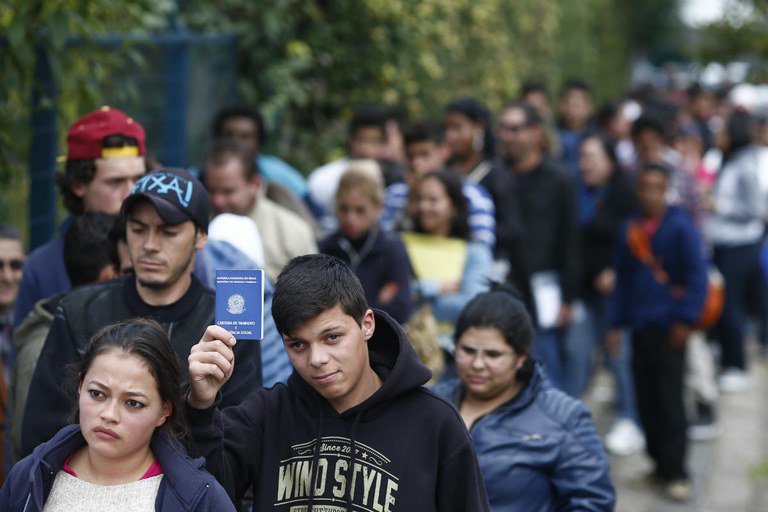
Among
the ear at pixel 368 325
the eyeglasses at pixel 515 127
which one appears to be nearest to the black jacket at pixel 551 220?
the eyeglasses at pixel 515 127

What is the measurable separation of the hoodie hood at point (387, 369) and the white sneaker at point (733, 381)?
8.27 meters

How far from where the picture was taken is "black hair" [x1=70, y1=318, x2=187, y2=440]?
123 inches

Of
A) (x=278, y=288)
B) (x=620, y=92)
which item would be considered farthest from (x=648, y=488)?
(x=620, y=92)

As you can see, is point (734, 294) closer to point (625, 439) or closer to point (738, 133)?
point (738, 133)

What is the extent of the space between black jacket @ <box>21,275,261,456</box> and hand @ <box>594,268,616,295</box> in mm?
6177

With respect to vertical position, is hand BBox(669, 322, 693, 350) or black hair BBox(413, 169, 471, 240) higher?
black hair BBox(413, 169, 471, 240)

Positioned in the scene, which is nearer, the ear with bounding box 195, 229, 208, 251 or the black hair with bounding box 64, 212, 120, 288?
the ear with bounding box 195, 229, 208, 251

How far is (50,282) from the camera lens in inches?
181

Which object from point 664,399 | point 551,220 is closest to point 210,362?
point 664,399

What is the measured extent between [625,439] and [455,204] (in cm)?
301

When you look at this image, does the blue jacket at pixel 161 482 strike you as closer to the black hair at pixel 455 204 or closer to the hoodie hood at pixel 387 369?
the hoodie hood at pixel 387 369

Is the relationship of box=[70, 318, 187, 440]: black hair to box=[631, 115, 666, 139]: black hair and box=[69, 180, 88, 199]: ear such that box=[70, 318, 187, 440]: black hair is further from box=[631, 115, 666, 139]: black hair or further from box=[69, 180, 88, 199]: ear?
box=[631, 115, 666, 139]: black hair

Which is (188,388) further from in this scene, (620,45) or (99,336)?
(620,45)

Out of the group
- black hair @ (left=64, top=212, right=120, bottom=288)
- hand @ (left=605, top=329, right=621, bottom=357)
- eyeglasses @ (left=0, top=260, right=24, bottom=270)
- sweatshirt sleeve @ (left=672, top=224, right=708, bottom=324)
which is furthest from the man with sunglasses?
hand @ (left=605, top=329, right=621, bottom=357)
